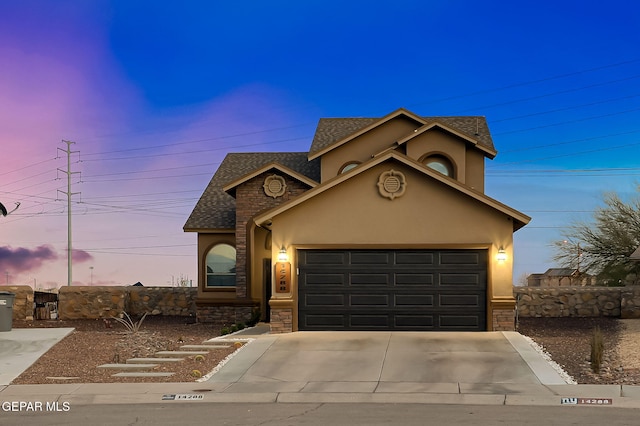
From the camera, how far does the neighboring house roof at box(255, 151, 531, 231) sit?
21594 mm

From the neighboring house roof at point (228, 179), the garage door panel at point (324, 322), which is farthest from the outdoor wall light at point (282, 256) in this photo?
the neighboring house roof at point (228, 179)

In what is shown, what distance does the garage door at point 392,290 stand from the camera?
21906 millimetres

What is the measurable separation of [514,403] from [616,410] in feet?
5.36

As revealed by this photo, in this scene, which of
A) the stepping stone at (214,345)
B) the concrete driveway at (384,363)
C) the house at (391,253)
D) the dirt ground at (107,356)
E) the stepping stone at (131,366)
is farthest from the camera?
the house at (391,253)

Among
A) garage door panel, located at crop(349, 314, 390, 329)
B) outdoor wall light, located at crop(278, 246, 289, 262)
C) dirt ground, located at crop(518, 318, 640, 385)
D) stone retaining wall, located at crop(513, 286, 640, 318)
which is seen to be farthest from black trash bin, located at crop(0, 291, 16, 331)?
stone retaining wall, located at crop(513, 286, 640, 318)

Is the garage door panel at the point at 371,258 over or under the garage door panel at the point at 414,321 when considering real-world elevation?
over

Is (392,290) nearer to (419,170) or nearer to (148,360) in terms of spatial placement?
(419,170)

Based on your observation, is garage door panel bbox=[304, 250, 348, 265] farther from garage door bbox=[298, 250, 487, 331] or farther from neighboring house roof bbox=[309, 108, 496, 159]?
neighboring house roof bbox=[309, 108, 496, 159]

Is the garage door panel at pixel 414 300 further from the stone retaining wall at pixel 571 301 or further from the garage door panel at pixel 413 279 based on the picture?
the stone retaining wall at pixel 571 301

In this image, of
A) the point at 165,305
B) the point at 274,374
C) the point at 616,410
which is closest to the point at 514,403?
the point at 616,410

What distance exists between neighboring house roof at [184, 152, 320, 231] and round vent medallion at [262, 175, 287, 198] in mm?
631

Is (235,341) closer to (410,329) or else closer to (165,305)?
(410,329)

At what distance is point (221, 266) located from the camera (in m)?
30.2

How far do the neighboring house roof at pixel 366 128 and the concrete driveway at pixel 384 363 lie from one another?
31.8ft
